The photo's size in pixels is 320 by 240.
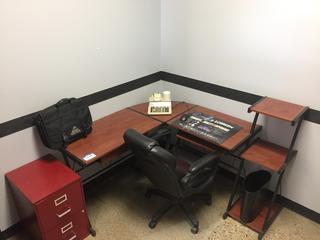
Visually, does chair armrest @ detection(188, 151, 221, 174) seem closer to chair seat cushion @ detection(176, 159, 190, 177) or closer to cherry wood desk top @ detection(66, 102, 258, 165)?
cherry wood desk top @ detection(66, 102, 258, 165)

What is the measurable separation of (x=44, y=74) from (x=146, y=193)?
1404 mm

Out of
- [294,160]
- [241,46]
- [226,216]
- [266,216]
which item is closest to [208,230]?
[226,216]

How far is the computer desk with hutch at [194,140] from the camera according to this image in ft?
6.82

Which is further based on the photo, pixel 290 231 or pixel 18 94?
pixel 290 231

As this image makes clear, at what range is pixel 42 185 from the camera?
6.48ft

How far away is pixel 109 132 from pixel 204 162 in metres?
0.86

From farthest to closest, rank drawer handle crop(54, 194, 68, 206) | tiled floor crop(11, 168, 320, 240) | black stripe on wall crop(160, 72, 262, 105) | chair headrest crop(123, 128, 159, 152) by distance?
black stripe on wall crop(160, 72, 262, 105), tiled floor crop(11, 168, 320, 240), drawer handle crop(54, 194, 68, 206), chair headrest crop(123, 128, 159, 152)

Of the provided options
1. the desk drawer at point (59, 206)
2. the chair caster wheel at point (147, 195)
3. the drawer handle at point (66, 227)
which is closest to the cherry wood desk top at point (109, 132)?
the desk drawer at point (59, 206)

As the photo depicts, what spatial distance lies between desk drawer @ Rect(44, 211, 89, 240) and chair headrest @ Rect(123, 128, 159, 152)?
75 cm

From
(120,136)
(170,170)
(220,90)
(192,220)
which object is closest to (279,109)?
(220,90)

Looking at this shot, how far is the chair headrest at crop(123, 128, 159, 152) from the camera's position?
6.01 ft

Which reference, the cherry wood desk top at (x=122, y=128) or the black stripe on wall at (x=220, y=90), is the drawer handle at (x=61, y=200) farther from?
the black stripe on wall at (x=220, y=90)

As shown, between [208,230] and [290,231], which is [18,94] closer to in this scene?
[208,230]

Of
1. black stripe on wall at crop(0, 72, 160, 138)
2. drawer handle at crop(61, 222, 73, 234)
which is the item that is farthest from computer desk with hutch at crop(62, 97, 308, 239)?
drawer handle at crop(61, 222, 73, 234)
